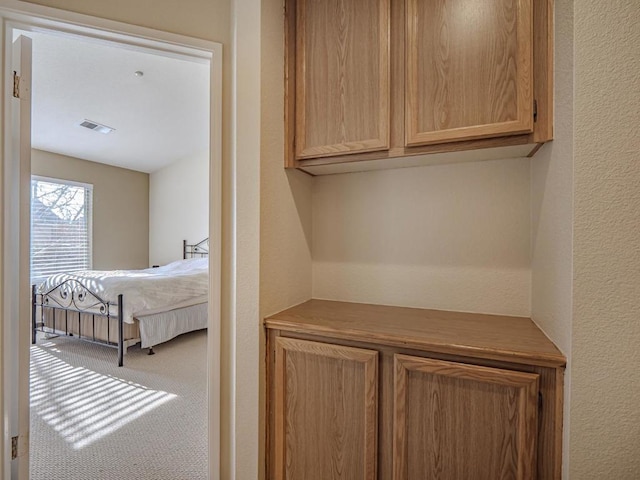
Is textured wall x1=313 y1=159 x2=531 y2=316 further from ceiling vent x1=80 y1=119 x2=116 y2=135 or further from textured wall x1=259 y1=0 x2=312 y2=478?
ceiling vent x1=80 y1=119 x2=116 y2=135

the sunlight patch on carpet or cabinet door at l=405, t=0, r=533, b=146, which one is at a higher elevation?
cabinet door at l=405, t=0, r=533, b=146

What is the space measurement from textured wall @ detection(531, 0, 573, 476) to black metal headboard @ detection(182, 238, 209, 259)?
5.41 meters

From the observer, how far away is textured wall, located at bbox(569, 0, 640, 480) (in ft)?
2.82

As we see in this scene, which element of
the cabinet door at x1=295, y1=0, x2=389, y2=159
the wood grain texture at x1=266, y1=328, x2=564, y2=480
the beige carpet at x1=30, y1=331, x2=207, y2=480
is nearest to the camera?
the wood grain texture at x1=266, y1=328, x2=564, y2=480

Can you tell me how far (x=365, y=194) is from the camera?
1.74 meters

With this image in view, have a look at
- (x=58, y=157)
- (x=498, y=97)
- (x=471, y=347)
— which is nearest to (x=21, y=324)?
(x=471, y=347)

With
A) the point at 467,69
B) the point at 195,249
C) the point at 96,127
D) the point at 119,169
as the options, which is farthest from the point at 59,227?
the point at 467,69

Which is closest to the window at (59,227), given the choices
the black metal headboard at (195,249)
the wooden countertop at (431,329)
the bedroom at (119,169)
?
the bedroom at (119,169)

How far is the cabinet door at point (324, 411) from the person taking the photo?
1214 mm

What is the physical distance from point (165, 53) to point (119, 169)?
549 centimetres

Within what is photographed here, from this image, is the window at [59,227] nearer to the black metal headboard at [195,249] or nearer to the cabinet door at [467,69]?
the black metal headboard at [195,249]

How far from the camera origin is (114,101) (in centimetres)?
395

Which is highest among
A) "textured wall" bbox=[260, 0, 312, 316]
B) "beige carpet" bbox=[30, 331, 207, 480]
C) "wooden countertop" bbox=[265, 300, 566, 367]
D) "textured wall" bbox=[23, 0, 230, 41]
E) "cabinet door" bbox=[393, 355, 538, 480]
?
"textured wall" bbox=[23, 0, 230, 41]

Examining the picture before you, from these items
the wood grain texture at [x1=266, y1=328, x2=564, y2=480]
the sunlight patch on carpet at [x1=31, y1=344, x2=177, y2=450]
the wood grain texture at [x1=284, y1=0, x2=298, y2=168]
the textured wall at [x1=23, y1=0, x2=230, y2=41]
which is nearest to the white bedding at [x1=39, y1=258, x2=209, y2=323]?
the sunlight patch on carpet at [x1=31, y1=344, x2=177, y2=450]
